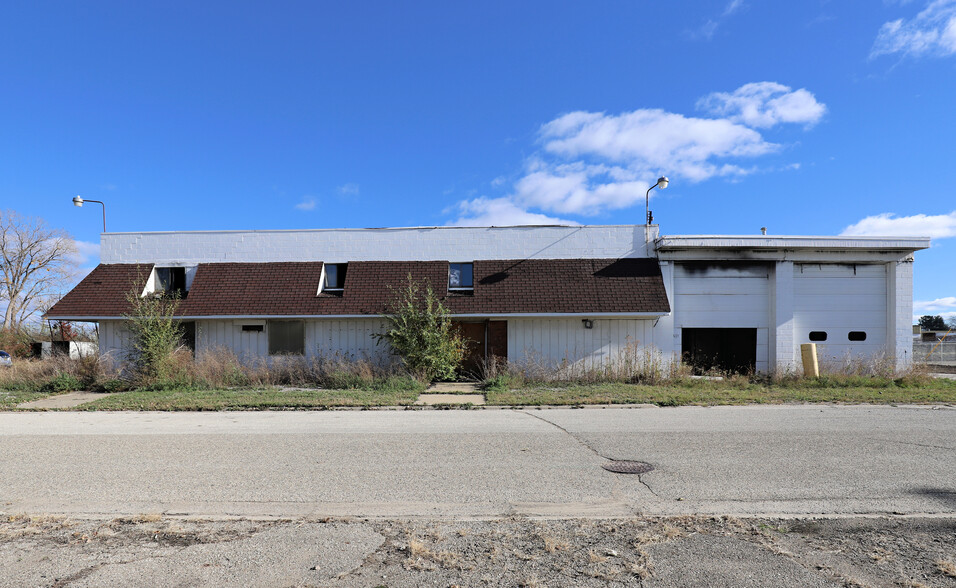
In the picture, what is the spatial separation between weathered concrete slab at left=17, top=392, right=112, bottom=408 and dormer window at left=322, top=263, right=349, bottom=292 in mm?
7597

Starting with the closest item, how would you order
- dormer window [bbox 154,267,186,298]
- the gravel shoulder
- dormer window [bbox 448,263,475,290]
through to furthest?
the gravel shoulder < dormer window [bbox 448,263,475,290] < dormer window [bbox 154,267,186,298]

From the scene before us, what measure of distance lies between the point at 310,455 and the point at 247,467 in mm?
899

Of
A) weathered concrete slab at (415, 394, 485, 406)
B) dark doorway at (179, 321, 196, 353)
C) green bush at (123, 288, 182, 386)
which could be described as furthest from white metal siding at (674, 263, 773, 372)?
dark doorway at (179, 321, 196, 353)

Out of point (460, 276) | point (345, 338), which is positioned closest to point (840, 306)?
point (460, 276)

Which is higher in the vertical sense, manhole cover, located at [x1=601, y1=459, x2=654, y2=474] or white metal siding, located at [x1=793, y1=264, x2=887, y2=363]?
white metal siding, located at [x1=793, y1=264, x2=887, y2=363]

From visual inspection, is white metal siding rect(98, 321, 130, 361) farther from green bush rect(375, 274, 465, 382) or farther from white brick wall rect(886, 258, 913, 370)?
white brick wall rect(886, 258, 913, 370)

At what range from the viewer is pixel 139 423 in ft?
37.1

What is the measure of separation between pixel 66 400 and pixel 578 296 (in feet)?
49.6

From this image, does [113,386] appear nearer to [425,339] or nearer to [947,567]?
[425,339]

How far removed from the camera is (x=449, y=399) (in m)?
14.5

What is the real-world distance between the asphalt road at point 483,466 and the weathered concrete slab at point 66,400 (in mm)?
3132

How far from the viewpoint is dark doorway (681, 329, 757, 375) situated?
784 inches

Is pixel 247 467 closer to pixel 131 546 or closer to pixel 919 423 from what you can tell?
pixel 131 546

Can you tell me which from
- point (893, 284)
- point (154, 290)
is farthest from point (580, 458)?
point (154, 290)
